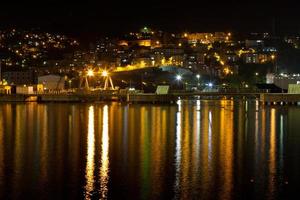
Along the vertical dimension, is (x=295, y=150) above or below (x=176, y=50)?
below

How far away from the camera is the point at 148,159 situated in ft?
66.3

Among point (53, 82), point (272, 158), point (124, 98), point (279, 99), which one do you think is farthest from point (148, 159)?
point (53, 82)

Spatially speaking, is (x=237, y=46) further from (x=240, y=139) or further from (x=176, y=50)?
(x=240, y=139)

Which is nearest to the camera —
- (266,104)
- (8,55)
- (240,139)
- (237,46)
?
(240,139)

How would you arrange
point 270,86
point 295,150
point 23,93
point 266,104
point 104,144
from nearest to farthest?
point 295,150
point 104,144
point 266,104
point 23,93
point 270,86

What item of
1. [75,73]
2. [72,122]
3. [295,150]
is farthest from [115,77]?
[295,150]

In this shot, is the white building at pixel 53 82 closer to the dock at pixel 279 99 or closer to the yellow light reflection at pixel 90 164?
the dock at pixel 279 99

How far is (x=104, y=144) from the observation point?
78.9ft

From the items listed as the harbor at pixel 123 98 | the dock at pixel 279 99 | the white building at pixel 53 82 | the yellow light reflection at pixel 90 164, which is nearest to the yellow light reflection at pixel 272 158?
the yellow light reflection at pixel 90 164

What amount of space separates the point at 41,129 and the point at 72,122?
12.3 feet

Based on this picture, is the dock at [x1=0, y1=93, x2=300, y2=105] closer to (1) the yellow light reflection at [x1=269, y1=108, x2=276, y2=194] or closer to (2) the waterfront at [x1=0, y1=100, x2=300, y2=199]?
(2) the waterfront at [x1=0, y1=100, x2=300, y2=199]

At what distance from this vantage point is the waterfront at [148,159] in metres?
15.8

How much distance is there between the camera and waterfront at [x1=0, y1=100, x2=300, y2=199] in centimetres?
1580

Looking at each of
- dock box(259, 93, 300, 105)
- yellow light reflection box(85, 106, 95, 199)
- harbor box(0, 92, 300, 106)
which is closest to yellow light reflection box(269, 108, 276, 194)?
yellow light reflection box(85, 106, 95, 199)
